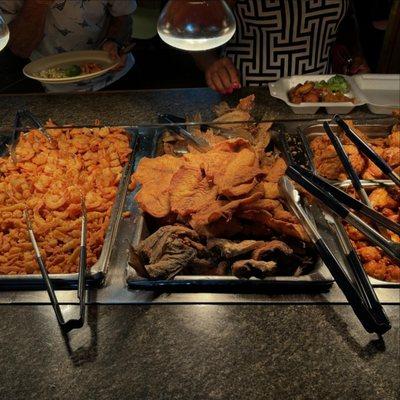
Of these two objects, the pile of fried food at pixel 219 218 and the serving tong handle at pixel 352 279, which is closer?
the serving tong handle at pixel 352 279

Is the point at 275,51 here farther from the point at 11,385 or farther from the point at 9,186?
the point at 11,385

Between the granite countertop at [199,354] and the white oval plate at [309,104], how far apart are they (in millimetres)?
1332

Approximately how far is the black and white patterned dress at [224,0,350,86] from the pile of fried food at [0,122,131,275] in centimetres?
142

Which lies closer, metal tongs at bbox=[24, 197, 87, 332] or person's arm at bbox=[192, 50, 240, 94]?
metal tongs at bbox=[24, 197, 87, 332]

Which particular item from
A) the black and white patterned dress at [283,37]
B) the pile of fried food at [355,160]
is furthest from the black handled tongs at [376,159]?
the black and white patterned dress at [283,37]

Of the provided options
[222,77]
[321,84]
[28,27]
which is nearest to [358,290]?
[321,84]

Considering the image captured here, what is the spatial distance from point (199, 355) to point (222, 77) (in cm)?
187

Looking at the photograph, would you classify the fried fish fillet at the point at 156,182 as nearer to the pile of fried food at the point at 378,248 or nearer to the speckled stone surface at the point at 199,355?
the speckled stone surface at the point at 199,355

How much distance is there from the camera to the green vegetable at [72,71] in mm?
2592

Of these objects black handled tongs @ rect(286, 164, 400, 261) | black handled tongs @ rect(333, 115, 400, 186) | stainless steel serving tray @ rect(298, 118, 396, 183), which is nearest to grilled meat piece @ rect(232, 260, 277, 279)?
black handled tongs @ rect(286, 164, 400, 261)

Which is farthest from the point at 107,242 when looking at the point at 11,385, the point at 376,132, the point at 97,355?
the point at 376,132

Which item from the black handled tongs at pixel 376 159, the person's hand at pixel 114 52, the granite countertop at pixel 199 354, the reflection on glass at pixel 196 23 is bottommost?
the granite countertop at pixel 199 354

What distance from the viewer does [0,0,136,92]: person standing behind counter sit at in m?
2.70

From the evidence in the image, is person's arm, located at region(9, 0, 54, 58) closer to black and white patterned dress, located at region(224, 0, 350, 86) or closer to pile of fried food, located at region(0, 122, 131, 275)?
pile of fried food, located at region(0, 122, 131, 275)
